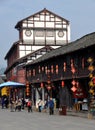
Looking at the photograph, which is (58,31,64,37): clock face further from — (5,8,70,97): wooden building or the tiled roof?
the tiled roof

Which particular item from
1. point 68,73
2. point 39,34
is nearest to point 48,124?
point 68,73

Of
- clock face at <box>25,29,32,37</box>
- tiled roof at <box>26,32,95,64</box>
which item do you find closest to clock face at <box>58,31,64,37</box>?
clock face at <box>25,29,32,37</box>

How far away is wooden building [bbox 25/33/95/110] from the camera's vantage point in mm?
40750

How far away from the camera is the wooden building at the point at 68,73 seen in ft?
134

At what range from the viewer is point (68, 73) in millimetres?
45625

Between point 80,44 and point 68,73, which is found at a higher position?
point 80,44

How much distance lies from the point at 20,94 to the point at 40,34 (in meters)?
10.5

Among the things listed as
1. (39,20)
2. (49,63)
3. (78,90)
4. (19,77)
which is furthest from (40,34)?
(78,90)

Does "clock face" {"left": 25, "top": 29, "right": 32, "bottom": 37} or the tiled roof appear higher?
"clock face" {"left": 25, "top": 29, "right": 32, "bottom": 37}

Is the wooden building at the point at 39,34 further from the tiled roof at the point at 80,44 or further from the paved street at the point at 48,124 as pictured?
the paved street at the point at 48,124

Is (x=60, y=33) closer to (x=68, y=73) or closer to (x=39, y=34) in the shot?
(x=39, y=34)

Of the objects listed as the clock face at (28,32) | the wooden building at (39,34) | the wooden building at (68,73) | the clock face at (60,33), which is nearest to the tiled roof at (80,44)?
the wooden building at (68,73)

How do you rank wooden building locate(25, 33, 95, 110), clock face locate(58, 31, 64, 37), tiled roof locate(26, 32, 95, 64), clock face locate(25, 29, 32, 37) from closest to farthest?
tiled roof locate(26, 32, 95, 64)
wooden building locate(25, 33, 95, 110)
clock face locate(25, 29, 32, 37)
clock face locate(58, 31, 64, 37)

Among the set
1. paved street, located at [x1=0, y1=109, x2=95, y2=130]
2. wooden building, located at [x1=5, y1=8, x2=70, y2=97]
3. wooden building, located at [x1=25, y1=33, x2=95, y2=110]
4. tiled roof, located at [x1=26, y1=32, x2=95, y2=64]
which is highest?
wooden building, located at [x1=5, y1=8, x2=70, y2=97]
